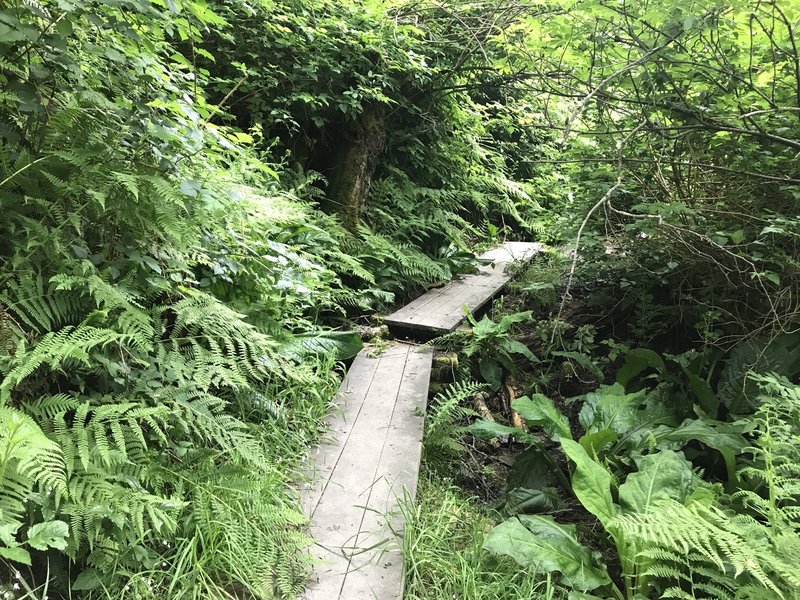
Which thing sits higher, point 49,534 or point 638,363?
point 49,534


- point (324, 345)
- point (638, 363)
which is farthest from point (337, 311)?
point (638, 363)

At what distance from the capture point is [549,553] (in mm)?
2188

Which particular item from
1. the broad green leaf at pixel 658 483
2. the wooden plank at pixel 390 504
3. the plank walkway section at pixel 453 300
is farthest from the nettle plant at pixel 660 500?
the plank walkway section at pixel 453 300

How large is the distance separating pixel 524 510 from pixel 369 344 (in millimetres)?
1741

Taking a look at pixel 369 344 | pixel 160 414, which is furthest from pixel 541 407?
pixel 160 414

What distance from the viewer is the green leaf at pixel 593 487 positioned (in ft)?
7.73

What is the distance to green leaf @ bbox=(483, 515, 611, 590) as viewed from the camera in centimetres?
213

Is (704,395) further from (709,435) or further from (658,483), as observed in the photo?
(658,483)

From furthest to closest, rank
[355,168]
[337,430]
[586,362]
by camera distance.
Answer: [355,168] → [586,362] → [337,430]

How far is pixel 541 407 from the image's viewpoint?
3.18 meters

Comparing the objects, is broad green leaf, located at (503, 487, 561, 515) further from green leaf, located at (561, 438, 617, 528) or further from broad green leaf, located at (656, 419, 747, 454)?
broad green leaf, located at (656, 419, 747, 454)

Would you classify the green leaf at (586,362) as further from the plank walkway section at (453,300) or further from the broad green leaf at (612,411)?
the plank walkway section at (453,300)

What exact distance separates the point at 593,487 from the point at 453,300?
2811mm

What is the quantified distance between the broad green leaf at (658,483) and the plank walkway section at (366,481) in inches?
42.1
